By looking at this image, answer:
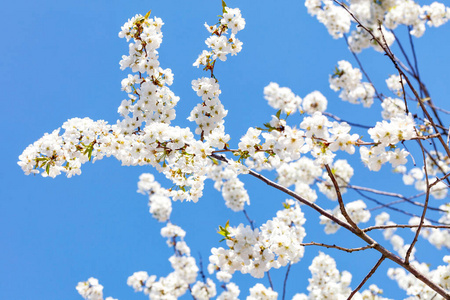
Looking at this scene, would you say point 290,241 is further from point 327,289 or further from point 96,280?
point 96,280

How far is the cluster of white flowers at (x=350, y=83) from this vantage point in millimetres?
8906

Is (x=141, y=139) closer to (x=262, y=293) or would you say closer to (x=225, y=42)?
(x=225, y=42)

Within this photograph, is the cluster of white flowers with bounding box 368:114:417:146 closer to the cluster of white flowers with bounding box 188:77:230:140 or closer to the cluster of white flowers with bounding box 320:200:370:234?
the cluster of white flowers with bounding box 188:77:230:140

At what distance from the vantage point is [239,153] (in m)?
2.83

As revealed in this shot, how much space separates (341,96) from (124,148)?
25.5 feet

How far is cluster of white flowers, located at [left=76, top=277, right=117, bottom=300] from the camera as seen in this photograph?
7980 mm

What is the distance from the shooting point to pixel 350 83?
8.94 m

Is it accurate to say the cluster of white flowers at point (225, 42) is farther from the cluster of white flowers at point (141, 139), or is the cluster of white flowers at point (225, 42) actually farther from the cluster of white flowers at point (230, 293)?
the cluster of white flowers at point (230, 293)

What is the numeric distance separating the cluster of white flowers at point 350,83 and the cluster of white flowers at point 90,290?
323 inches

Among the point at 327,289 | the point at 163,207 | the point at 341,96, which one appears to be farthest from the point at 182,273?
the point at 341,96

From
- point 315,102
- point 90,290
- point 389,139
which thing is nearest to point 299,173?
point 315,102

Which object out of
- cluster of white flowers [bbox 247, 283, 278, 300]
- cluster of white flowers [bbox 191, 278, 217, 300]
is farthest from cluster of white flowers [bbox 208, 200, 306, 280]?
cluster of white flowers [bbox 191, 278, 217, 300]

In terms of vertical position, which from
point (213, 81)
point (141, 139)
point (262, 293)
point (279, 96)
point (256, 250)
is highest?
point (279, 96)

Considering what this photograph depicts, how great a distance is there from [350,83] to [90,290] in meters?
8.75
